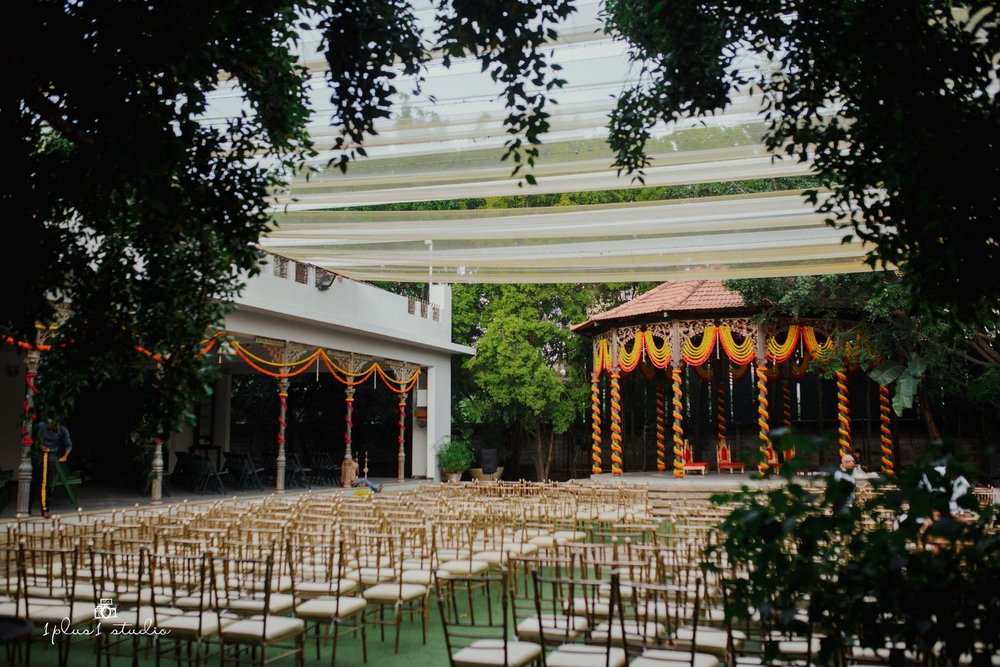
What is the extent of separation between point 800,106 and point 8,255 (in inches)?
147

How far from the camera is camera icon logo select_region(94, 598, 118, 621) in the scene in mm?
4941

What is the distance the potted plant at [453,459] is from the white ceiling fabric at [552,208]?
9.74 m

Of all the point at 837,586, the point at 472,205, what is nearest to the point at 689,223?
the point at 837,586

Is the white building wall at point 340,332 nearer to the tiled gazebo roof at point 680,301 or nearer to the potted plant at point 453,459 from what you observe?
the potted plant at point 453,459

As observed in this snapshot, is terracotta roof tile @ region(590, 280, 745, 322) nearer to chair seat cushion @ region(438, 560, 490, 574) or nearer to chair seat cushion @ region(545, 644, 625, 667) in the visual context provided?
chair seat cushion @ region(438, 560, 490, 574)

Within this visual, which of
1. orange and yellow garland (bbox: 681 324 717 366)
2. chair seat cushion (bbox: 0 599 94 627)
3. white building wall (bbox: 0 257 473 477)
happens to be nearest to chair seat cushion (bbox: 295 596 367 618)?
chair seat cushion (bbox: 0 599 94 627)

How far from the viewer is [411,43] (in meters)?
4.04

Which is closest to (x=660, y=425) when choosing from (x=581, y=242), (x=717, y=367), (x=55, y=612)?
(x=717, y=367)

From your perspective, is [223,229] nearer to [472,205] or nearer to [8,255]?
[8,255]

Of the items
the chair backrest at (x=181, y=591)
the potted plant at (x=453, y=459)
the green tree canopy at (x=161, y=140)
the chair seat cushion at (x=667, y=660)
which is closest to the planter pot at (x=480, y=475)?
the potted plant at (x=453, y=459)

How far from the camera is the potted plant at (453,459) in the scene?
21.1 m

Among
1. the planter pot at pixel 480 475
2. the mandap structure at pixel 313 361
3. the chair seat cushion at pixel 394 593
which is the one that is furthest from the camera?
the planter pot at pixel 480 475

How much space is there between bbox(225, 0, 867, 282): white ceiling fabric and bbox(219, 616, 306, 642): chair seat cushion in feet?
12.1

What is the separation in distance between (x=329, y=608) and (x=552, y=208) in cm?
586
